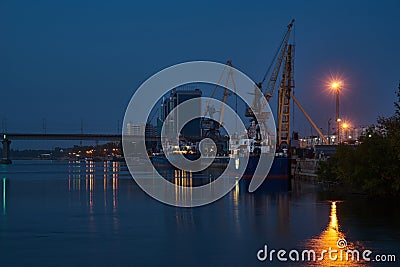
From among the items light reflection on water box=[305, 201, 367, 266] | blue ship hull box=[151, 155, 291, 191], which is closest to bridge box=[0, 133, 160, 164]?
blue ship hull box=[151, 155, 291, 191]

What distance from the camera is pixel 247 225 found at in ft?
80.4

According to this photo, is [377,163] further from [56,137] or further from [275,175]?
[56,137]

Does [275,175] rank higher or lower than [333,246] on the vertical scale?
lower

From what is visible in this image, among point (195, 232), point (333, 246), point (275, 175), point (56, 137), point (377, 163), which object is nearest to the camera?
point (333, 246)

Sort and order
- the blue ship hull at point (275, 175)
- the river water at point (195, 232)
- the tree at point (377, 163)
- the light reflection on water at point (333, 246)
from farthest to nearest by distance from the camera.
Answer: the blue ship hull at point (275, 175) → the tree at point (377, 163) → the river water at point (195, 232) → the light reflection on water at point (333, 246)

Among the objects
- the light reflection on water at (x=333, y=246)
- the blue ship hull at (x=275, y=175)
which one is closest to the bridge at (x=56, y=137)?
the blue ship hull at (x=275, y=175)

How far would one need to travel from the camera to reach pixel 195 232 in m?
22.6

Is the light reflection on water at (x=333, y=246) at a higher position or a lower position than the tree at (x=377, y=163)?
lower

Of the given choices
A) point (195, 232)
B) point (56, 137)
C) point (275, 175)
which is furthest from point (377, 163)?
point (56, 137)

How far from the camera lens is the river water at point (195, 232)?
1752 cm

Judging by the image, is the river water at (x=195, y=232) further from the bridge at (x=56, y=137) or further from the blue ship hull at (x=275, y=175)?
the bridge at (x=56, y=137)

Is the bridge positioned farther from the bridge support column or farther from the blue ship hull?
the blue ship hull

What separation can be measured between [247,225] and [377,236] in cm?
554

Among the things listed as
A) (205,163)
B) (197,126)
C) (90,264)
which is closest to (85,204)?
(90,264)
